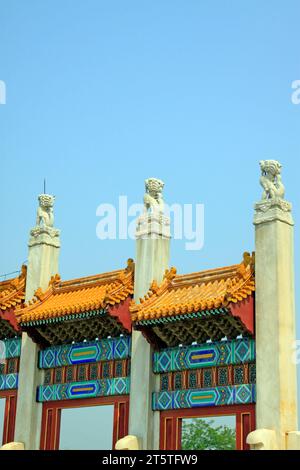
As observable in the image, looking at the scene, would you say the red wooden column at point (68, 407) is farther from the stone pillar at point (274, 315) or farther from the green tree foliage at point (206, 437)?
the green tree foliage at point (206, 437)

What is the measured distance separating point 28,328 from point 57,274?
198 centimetres

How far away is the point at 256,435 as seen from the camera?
15602 millimetres

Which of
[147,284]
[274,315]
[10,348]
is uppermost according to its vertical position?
[147,284]

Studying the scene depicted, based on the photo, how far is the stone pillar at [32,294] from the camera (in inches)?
808

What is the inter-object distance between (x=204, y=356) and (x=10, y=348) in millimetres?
6746

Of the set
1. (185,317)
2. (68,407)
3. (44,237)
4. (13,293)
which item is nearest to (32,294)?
(13,293)

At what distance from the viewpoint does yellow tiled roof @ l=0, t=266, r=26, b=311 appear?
72.2ft

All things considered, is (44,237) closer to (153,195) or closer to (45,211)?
(45,211)

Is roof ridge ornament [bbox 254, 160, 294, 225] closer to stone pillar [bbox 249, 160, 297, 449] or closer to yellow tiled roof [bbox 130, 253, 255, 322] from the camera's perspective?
stone pillar [bbox 249, 160, 297, 449]

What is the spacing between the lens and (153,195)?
66.0 ft

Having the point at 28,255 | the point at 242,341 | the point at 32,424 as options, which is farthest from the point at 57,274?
the point at 242,341

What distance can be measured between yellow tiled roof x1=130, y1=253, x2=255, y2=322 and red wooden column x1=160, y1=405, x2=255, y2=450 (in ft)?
7.47

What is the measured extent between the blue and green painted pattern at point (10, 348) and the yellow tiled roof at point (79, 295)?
1.48 meters
